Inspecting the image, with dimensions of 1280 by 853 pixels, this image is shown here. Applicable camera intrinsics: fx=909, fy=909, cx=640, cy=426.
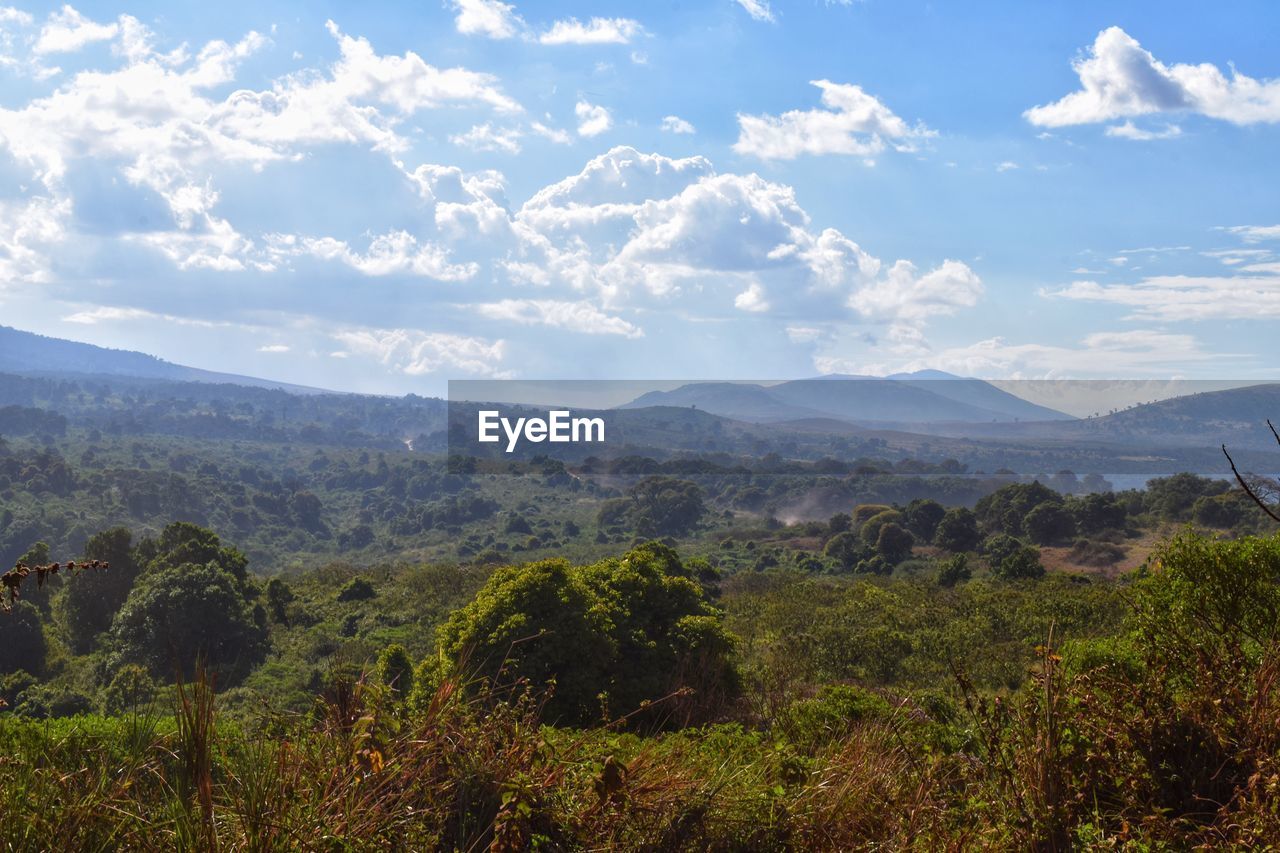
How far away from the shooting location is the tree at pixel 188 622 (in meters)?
29.8

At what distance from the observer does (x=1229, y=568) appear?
10.2 metres

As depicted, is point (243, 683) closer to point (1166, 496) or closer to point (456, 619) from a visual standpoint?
point (456, 619)

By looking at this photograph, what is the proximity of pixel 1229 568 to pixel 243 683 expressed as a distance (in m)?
26.1

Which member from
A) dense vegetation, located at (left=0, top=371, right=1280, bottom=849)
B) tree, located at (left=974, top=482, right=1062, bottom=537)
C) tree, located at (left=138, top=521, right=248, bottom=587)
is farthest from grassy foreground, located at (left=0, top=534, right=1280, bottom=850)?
tree, located at (left=974, top=482, right=1062, bottom=537)

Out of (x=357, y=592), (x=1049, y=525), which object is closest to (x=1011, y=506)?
(x=1049, y=525)

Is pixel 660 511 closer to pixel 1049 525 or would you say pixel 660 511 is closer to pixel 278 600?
pixel 1049 525

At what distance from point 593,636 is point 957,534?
45112 mm

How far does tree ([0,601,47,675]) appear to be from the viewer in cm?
2878

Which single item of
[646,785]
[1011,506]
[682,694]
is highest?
[646,785]

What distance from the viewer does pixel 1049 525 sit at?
5303 cm

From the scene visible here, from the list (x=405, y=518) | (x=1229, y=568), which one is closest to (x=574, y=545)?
(x=405, y=518)

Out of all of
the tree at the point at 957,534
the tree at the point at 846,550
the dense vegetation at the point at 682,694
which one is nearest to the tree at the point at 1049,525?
the dense vegetation at the point at 682,694

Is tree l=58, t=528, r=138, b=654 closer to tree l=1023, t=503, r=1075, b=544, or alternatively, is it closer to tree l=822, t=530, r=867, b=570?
tree l=822, t=530, r=867, b=570

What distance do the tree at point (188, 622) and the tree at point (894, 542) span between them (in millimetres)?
35502
